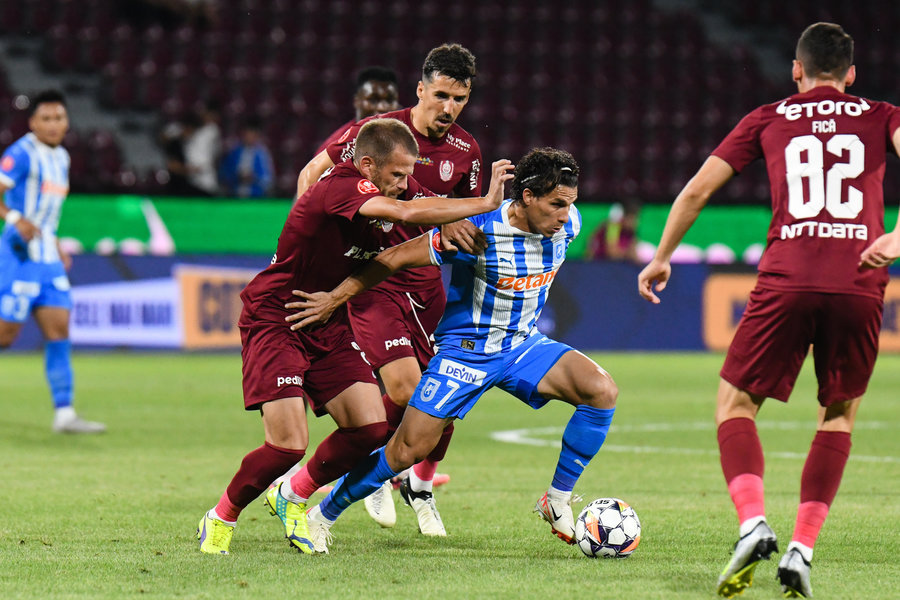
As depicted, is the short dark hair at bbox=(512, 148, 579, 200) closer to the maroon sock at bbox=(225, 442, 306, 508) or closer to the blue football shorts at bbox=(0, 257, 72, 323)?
the maroon sock at bbox=(225, 442, 306, 508)

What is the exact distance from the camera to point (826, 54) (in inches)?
184

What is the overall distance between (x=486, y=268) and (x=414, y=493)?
3.80 ft

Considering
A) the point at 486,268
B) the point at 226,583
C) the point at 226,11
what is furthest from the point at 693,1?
the point at 226,583

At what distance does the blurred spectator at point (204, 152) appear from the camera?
55.8ft

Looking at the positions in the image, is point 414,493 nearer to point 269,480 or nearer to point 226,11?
point 269,480

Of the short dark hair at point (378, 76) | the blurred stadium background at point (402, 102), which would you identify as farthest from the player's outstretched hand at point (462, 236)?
the blurred stadium background at point (402, 102)

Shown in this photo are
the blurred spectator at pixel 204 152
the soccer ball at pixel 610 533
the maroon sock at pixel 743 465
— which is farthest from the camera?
the blurred spectator at pixel 204 152

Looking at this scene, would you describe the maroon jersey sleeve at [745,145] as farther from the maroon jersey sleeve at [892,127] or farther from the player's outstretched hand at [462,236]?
the player's outstretched hand at [462,236]

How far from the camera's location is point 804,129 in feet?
15.1

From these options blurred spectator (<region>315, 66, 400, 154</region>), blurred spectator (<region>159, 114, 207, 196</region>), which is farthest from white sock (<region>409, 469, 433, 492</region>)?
blurred spectator (<region>159, 114, 207, 196</region>)

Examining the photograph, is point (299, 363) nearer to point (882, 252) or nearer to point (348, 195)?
point (348, 195)

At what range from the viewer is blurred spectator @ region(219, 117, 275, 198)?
Result: 56.0 feet

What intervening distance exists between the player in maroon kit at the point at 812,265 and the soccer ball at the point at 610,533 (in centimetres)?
81

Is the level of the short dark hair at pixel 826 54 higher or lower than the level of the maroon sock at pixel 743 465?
higher
